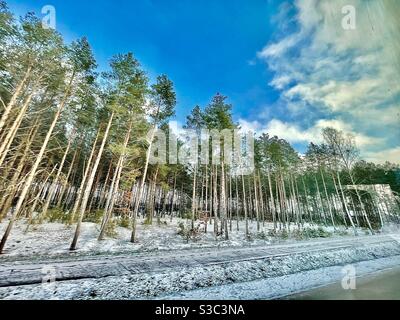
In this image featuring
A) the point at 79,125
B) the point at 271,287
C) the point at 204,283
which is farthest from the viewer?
the point at 79,125

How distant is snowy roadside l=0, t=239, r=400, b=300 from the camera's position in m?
4.57

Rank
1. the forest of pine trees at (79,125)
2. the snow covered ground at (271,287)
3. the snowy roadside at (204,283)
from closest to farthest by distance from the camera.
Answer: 1. the snowy roadside at (204,283)
2. the snow covered ground at (271,287)
3. the forest of pine trees at (79,125)

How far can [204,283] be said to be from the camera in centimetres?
565

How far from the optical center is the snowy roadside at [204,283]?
4.57m

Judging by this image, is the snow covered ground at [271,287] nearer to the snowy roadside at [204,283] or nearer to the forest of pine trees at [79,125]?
the snowy roadside at [204,283]

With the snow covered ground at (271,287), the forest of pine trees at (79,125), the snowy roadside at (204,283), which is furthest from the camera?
the forest of pine trees at (79,125)

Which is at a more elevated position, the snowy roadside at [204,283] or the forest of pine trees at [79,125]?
the forest of pine trees at [79,125]

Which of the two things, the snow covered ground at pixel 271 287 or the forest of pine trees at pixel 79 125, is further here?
the forest of pine trees at pixel 79 125

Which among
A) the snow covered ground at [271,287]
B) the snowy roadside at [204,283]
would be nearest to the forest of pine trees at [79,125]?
the snowy roadside at [204,283]

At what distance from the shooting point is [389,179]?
29.8m

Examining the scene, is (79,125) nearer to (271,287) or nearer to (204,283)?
(204,283)

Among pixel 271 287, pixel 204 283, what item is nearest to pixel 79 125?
pixel 204 283

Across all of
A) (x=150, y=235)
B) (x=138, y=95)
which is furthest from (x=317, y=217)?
(x=138, y=95)
